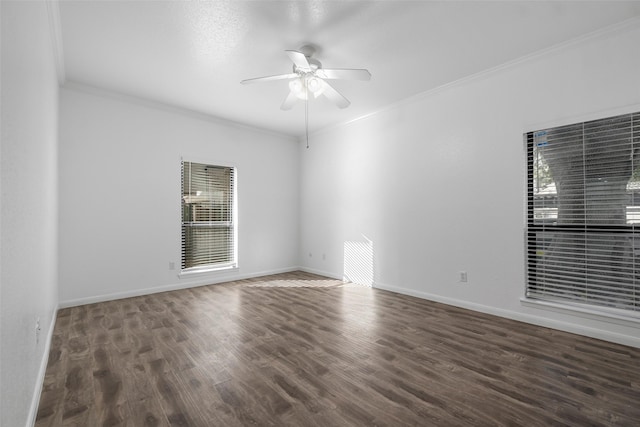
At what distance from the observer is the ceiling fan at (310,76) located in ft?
8.94

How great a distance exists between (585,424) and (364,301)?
2.54m

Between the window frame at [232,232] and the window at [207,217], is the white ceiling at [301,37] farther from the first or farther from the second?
the window at [207,217]

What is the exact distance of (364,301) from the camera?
13.3ft

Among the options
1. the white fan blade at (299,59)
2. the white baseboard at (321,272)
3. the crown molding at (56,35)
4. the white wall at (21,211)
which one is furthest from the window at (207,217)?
the white fan blade at (299,59)

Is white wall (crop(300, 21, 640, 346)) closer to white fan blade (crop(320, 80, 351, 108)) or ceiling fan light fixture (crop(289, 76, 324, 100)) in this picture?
white fan blade (crop(320, 80, 351, 108))

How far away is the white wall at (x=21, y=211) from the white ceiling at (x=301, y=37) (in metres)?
0.79

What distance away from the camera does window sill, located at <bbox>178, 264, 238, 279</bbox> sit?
4785 millimetres

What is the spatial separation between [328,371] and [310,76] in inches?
108

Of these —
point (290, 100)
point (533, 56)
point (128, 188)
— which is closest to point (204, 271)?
point (128, 188)

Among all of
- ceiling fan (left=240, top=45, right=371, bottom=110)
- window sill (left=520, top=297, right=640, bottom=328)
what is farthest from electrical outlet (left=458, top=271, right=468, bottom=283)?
ceiling fan (left=240, top=45, right=371, bottom=110)

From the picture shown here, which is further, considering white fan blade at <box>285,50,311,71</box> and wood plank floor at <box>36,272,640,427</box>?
white fan blade at <box>285,50,311,71</box>

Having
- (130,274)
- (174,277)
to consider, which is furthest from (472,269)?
(130,274)

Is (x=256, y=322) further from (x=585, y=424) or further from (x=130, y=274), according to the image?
(x=585, y=424)

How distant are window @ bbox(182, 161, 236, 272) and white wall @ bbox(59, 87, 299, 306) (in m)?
0.17
